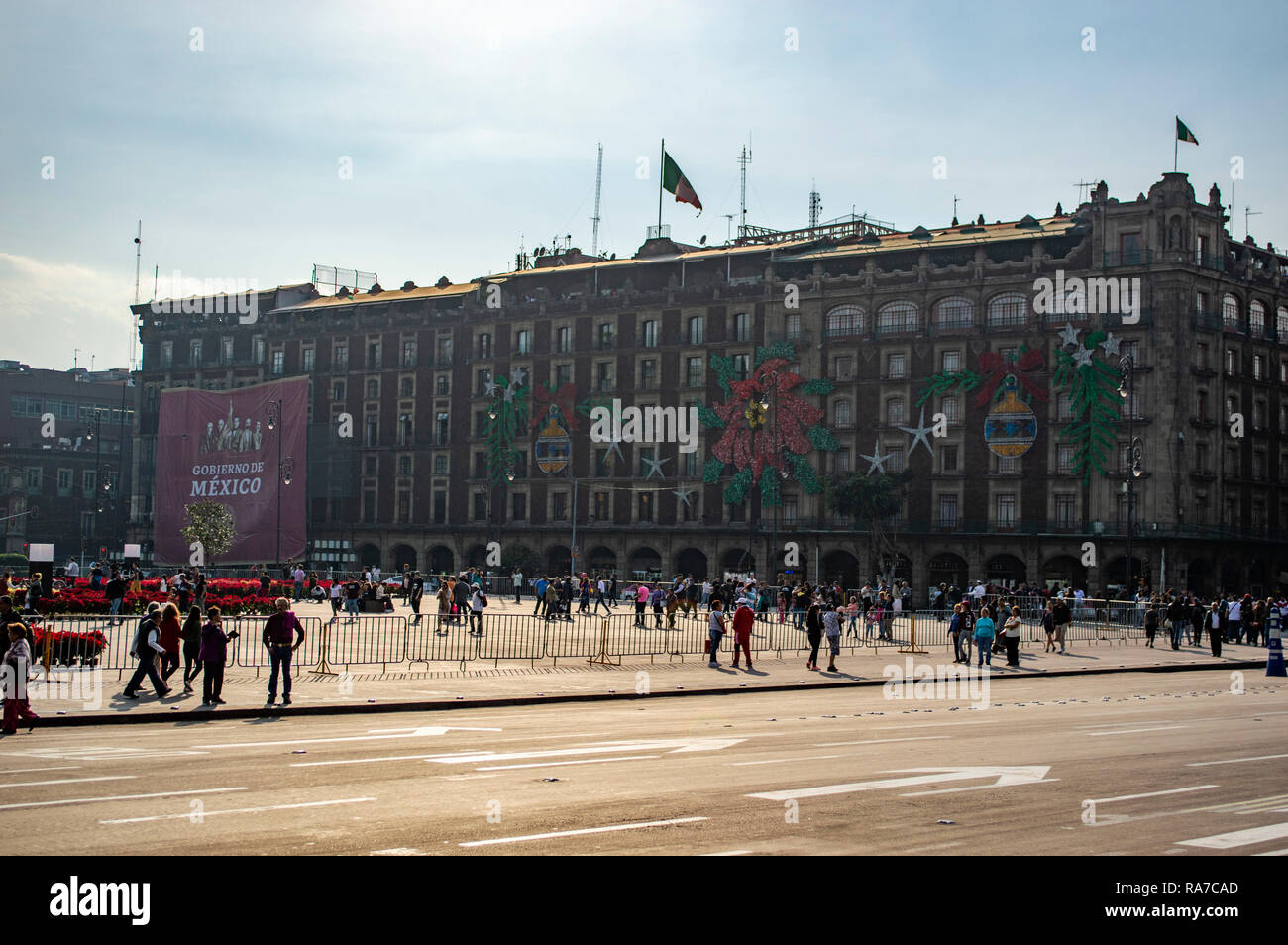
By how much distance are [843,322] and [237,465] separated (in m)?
43.6

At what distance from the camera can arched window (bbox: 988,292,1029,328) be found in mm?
71000

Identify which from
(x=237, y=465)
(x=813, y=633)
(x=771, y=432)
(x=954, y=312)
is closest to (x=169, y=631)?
(x=813, y=633)

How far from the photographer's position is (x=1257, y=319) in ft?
240

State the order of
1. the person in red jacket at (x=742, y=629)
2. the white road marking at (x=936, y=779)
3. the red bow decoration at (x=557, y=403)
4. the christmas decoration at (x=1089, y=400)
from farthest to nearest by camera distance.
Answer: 1. the red bow decoration at (x=557, y=403)
2. the christmas decoration at (x=1089, y=400)
3. the person in red jacket at (x=742, y=629)
4. the white road marking at (x=936, y=779)

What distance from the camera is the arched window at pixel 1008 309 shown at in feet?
233

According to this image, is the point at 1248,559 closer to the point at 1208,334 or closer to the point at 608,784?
the point at 1208,334

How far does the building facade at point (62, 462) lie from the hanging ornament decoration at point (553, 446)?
4054 centimetres

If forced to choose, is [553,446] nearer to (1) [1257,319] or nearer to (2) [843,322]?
(2) [843,322]

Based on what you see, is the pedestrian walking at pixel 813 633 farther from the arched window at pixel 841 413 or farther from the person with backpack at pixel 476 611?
the arched window at pixel 841 413

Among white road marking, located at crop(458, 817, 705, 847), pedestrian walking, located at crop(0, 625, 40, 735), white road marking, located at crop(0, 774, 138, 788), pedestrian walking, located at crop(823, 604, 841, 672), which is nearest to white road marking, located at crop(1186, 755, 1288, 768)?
white road marking, located at crop(458, 817, 705, 847)

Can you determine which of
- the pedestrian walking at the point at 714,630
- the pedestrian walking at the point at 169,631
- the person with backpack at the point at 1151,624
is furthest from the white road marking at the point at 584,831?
the person with backpack at the point at 1151,624

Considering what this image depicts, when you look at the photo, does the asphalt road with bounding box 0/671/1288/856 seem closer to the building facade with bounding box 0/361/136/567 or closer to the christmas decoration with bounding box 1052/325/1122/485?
the christmas decoration with bounding box 1052/325/1122/485
